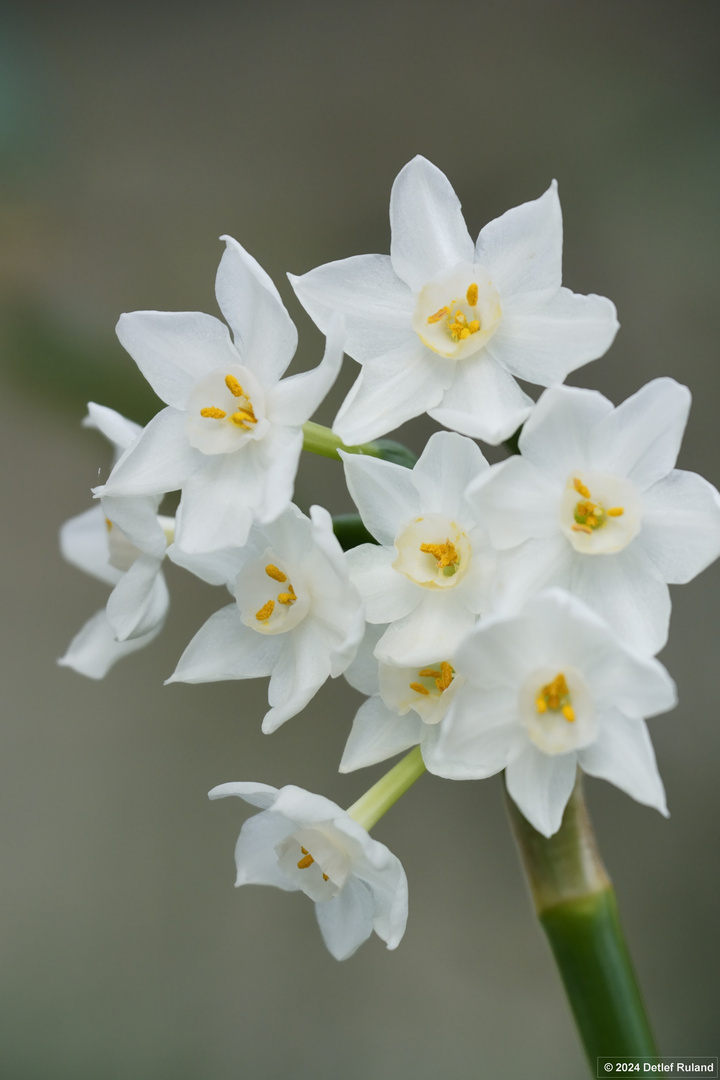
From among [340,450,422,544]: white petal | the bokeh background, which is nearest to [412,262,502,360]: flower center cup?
[340,450,422,544]: white petal

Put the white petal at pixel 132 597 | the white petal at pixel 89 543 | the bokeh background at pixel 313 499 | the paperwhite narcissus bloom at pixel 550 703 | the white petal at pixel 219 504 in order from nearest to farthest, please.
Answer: the paperwhite narcissus bloom at pixel 550 703, the white petal at pixel 219 504, the white petal at pixel 132 597, the white petal at pixel 89 543, the bokeh background at pixel 313 499

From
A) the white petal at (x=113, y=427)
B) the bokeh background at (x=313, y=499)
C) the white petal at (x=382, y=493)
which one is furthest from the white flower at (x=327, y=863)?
the bokeh background at (x=313, y=499)

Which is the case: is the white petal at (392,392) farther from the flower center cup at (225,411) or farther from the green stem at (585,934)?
the green stem at (585,934)

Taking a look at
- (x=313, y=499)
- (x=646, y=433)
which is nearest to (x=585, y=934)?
(x=646, y=433)

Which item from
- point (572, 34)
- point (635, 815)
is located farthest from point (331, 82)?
point (635, 815)

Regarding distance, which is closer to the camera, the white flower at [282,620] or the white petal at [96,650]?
the white flower at [282,620]
